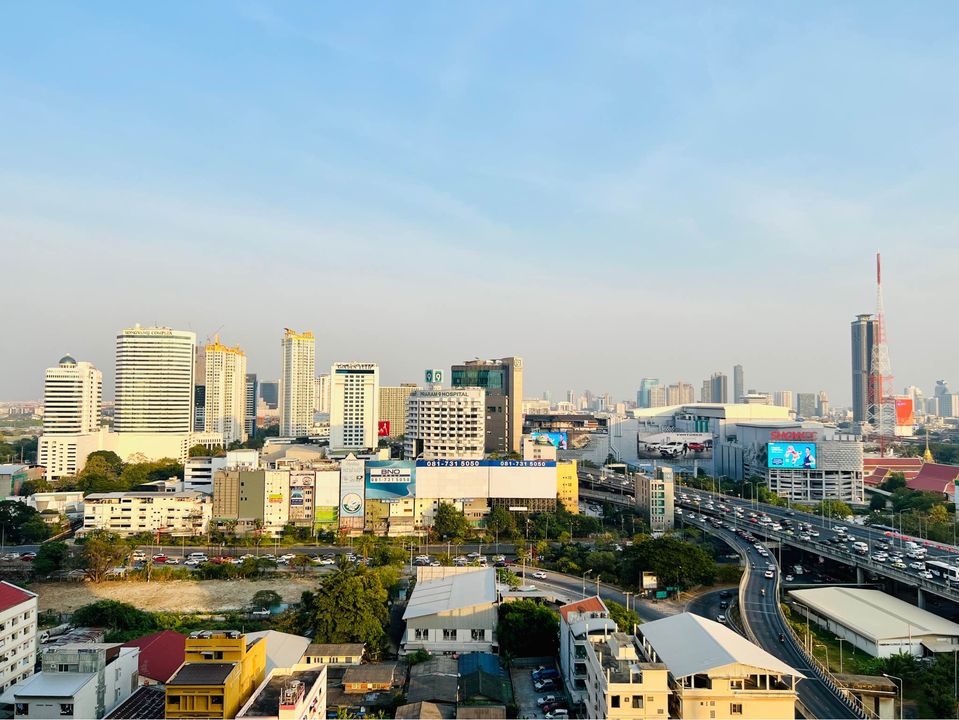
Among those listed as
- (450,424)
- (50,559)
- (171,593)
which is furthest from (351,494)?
(450,424)

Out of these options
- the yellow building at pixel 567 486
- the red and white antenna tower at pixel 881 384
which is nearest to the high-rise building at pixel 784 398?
the red and white antenna tower at pixel 881 384

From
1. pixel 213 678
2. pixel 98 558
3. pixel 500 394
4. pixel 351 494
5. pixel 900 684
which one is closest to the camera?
pixel 213 678

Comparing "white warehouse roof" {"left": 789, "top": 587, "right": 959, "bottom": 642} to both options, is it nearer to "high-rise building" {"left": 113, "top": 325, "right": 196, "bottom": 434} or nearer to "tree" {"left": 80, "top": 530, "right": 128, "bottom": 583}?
"tree" {"left": 80, "top": 530, "right": 128, "bottom": 583}

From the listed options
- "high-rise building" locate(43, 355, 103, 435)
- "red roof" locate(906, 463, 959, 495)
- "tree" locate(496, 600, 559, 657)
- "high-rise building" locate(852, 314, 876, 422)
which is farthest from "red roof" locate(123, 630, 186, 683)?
"high-rise building" locate(852, 314, 876, 422)

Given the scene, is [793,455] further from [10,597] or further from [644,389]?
[644,389]

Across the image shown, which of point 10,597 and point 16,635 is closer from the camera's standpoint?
point 16,635

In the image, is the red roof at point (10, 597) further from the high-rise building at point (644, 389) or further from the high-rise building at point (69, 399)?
the high-rise building at point (644, 389)
